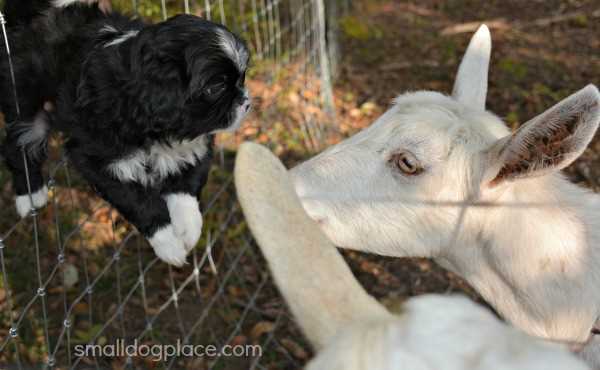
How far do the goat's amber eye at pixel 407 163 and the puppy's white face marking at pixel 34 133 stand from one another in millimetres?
1548

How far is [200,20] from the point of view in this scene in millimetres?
2529

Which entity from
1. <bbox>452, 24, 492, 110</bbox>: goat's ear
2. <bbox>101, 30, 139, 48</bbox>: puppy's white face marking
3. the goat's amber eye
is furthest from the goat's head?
<bbox>101, 30, 139, 48</bbox>: puppy's white face marking

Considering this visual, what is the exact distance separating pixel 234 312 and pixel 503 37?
15.8ft

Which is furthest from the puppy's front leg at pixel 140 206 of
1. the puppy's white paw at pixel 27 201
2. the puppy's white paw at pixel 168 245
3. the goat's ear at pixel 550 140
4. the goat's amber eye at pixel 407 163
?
the goat's ear at pixel 550 140

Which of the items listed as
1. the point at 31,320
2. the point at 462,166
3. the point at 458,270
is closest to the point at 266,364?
the point at 31,320

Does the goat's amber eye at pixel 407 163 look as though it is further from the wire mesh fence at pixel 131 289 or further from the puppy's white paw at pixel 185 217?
the wire mesh fence at pixel 131 289

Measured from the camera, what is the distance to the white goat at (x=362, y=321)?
0.92 m

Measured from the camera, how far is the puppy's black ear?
241 centimetres

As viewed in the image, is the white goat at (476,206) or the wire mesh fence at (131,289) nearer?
the white goat at (476,206)

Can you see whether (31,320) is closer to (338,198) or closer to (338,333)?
(338,198)

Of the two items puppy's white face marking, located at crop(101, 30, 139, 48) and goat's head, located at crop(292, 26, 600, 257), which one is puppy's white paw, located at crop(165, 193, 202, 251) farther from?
puppy's white face marking, located at crop(101, 30, 139, 48)

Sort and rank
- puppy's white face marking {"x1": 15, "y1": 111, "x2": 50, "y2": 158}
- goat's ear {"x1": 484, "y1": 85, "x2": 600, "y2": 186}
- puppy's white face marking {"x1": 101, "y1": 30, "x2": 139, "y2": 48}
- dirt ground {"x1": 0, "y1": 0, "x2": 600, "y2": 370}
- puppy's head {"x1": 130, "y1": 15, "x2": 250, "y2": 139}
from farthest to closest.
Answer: dirt ground {"x1": 0, "y1": 0, "x2": 600, "y2": 370}
puppy's white face marking {"x1": 15, "y1": 111, "x2": 50, "y2": 158}
puppy's white face marking {"x1": 101, "y1": 30, "x2": 139, "y2": 48}
puppy's head {"x1": 130, "y1": 15, "x2": 250, "y2": 139}
goat's ear {"x1": 484, "y1": 85, "x2": 600, "y2": 186}

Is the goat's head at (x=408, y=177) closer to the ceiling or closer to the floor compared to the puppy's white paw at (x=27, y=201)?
closer to the ceiling

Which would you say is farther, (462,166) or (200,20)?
(200,20)
